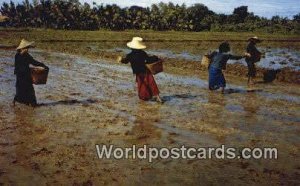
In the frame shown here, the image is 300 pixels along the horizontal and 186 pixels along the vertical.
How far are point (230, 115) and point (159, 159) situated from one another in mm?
3149

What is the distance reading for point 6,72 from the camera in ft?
49.4

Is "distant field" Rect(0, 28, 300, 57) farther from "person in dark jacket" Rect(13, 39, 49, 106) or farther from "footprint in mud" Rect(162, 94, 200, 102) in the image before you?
"person in dark jacket" Rect(13, 39, 49, 106)

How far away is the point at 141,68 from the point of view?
381 inches

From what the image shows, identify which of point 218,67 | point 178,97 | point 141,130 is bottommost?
point 178,97

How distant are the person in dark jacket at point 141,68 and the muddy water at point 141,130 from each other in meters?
0.25

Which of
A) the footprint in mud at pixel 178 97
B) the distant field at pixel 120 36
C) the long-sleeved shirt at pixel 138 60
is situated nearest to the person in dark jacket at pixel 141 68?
the long-sleeved shirt at pixel 138 60

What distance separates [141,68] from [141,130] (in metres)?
2.43

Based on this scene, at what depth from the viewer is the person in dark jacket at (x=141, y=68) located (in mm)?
9609

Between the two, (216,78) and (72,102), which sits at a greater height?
→ (216,78)

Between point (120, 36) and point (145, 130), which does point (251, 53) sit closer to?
point (145, 130)

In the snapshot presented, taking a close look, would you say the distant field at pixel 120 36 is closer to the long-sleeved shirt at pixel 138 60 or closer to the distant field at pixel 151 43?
the distant field at pixel 151 43

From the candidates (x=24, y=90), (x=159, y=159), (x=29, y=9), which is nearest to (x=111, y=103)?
(x=24, y=90)

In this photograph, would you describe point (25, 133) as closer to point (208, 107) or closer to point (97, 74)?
point (208, 107)

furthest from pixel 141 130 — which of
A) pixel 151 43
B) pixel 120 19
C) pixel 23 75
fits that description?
pixel 120 19
